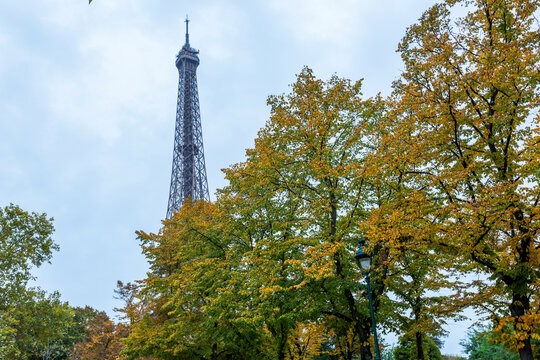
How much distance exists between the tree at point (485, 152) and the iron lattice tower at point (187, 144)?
58.8 meters

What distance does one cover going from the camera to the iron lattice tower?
70.7 meters

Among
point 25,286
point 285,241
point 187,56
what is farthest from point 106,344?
point 187,56

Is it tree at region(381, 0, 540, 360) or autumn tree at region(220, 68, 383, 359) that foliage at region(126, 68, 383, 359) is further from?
tree at region(381, 0, 540, 360)

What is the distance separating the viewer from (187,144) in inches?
3002

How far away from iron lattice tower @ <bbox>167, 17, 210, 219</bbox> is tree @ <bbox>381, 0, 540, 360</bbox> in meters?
58.8

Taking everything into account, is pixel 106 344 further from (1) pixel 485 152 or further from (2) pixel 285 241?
(1) pixel 485 152

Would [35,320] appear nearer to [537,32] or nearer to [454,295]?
[454,295]

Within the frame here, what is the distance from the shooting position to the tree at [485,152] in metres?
8.88

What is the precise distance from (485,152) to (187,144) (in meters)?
70.1

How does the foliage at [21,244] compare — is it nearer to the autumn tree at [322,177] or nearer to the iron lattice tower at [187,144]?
the autumn tree at [322,177]

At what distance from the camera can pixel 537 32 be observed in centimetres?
1054

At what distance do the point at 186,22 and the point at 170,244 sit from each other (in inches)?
3541

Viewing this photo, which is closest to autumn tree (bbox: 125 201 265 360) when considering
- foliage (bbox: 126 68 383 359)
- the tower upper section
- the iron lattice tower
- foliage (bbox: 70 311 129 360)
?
foliage (bbox: 126 68 383 359)

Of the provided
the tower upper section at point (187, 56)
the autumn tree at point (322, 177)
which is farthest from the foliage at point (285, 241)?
the tower upper section at point (187, 56)
